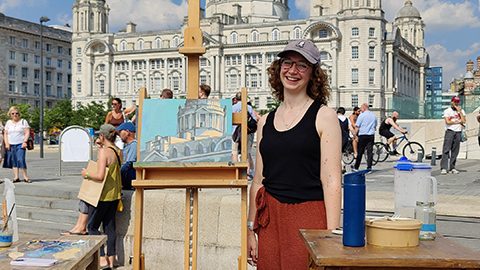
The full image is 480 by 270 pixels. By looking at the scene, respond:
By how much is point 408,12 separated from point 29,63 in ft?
250

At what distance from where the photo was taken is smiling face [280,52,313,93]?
3.22 m

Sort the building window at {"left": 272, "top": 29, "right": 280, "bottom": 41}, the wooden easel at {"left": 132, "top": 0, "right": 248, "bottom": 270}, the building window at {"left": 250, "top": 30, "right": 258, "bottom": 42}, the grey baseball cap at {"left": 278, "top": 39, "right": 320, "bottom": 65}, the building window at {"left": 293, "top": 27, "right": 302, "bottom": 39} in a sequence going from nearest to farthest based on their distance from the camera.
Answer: the grey baseball cap at {"left": 278, "top": 39, "right": 320, "bottom": 65} < the wooden easel at {"left": 132, "top": 0, "right": 248, "bottom": 270} < the building window at {"left": 293, "top": 27, "right": 302, "bottom": 39} < the building window at {"left": 272, "top": 29, "right": 280, "bottom": 41} < the building window at {"left": 250, "top": 30, "right": 258, "bottom": 42}

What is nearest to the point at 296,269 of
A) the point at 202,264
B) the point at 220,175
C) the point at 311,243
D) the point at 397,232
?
the point at 311,243

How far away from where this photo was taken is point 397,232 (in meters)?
2.46

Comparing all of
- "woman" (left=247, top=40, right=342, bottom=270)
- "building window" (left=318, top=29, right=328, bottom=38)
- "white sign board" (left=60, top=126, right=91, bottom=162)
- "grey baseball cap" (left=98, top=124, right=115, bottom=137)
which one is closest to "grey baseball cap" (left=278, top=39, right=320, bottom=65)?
"woman" (left=247, top=40, right=342, bottom=270)

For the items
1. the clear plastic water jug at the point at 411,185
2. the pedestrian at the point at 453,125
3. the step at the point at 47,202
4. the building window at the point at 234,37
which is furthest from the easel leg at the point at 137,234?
the building window at the point at 234,37

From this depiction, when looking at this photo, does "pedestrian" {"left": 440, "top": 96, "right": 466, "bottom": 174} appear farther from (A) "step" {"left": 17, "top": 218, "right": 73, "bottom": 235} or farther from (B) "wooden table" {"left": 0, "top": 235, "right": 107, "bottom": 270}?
(B) "wooden table" {"left": 0, "top": 235, "right": 107, "bottom": 270}

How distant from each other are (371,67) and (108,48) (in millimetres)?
48683

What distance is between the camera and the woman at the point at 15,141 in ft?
36.7

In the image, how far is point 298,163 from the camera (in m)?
3.04

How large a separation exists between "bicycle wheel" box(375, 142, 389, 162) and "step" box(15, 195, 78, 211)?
486 inches

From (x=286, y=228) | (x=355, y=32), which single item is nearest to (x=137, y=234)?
(x=286, y=228)

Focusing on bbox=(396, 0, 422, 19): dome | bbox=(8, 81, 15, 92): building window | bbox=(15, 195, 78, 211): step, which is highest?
bbox=(396, 0, 422, 19): dome

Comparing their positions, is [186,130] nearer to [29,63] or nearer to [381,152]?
[381,152]
